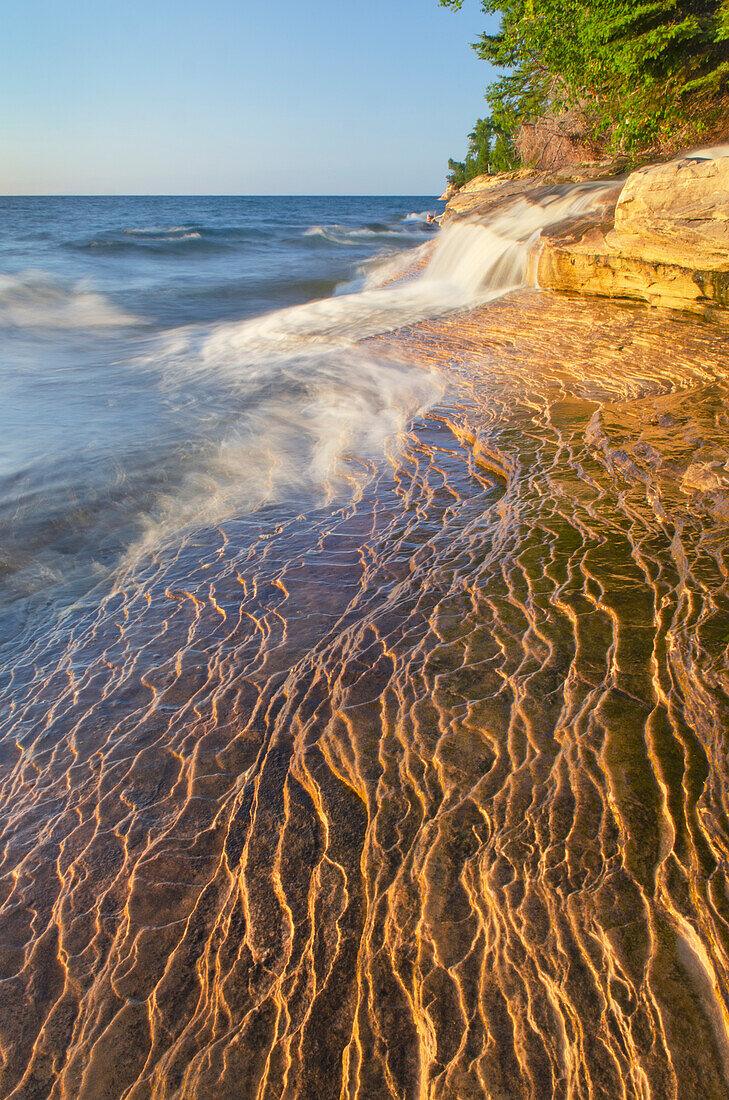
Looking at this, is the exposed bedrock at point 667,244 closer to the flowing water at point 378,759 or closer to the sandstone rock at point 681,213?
the sandstone rock at point 681,213

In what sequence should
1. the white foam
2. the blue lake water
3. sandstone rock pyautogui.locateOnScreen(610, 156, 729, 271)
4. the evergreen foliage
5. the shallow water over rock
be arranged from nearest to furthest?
the shallow water over rock
the blue lake water
sandstone rock pyautogui.locateOnScreen(610, 156, 729, 271)
the evergreen foliage
the white foam

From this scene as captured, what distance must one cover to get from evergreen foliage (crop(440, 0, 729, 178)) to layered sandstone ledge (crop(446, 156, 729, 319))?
586cm

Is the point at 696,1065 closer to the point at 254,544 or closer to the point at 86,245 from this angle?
the point at 254,544

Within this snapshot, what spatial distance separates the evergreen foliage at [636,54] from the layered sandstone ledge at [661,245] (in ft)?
19.2

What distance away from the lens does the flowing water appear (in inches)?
77.5

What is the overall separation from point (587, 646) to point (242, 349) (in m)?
10.0

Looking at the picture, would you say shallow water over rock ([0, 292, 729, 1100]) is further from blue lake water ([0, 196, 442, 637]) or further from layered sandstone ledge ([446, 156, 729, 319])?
layered sandstone ledge ([446, 156, 729, 319])

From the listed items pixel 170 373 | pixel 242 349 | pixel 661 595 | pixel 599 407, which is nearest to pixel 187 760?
pixel 661 595

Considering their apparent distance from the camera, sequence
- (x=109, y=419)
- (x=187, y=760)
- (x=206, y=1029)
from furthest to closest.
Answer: (x=109, y=419) < (x=187, y=760) < (x=206, y=1029)

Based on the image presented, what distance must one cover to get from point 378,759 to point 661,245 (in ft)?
30.7

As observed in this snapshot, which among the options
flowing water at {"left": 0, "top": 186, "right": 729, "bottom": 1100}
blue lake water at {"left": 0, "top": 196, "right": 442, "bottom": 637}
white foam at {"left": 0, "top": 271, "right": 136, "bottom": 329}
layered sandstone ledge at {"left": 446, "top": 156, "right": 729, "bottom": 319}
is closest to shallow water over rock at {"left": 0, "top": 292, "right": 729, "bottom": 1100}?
flowing water at {"left": 0, "top": 186, "right": 729, "bottom": 1100}

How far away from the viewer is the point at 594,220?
Result: 1126 cm

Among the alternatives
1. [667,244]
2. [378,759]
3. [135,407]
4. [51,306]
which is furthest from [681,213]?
[51,306]

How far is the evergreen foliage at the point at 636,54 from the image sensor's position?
13797 mm
